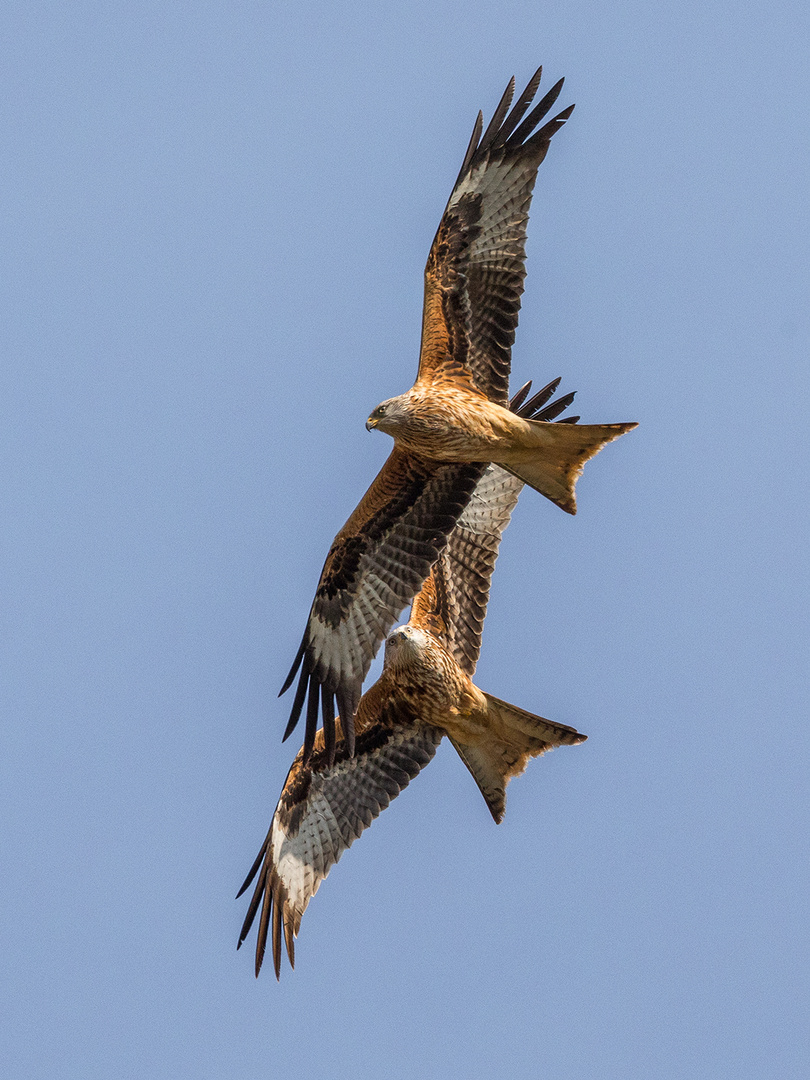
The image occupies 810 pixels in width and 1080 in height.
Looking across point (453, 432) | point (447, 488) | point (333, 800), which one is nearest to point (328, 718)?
point (333, 800)

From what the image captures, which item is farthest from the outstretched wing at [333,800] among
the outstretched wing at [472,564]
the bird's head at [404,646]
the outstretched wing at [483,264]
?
the outstretched wing at [483,264]

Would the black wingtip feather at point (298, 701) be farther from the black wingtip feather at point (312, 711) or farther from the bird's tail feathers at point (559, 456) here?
the bird's tail feathers at point (559, 456)

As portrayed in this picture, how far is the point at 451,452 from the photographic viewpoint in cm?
1048

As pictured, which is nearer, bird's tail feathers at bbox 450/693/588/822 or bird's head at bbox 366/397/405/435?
bird's head at bbox 366/397/405/435

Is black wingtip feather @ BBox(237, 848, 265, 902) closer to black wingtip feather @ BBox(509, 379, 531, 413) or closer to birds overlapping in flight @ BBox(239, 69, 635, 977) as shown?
birds overlapping in flight @ BBox(239, 69, 635, 977)

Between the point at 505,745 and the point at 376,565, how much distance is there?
140cm

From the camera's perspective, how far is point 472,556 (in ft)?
38.7

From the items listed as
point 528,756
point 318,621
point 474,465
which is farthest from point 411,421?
point 528,756

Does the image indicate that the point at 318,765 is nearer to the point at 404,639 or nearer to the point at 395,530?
the point at 404,639

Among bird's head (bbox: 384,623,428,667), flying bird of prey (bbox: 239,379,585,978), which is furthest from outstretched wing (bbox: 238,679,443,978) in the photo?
bird's head (bbox: 384,623,428,667)

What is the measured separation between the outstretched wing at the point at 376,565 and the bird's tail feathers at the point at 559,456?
39cm

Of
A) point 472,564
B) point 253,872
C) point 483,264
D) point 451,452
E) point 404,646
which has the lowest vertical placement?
point 253,872

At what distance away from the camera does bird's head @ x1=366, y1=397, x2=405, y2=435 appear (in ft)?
34.0

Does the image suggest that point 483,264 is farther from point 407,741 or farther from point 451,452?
point 407,741
